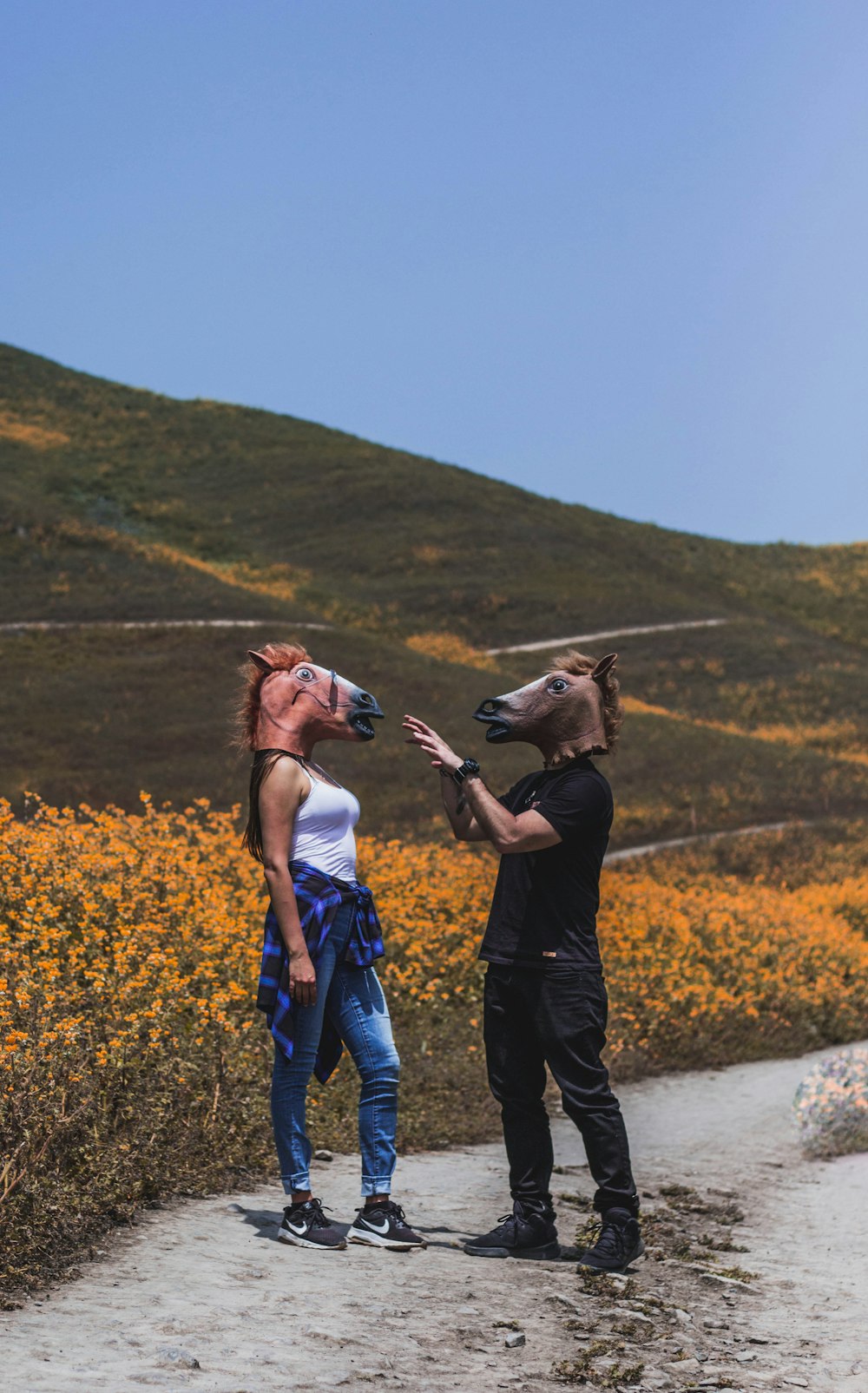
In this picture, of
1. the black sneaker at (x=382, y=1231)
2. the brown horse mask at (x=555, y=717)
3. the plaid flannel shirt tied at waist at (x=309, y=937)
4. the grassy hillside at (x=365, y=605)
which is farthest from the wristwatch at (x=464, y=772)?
the grassy hillside at (x=365, y=605)

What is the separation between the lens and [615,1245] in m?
4.77

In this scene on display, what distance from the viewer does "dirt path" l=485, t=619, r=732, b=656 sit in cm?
4319

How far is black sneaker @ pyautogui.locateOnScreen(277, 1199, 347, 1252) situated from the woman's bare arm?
778 mm

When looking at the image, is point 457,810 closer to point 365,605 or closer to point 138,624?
point 138,624

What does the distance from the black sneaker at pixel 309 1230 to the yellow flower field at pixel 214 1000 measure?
0.63 meters

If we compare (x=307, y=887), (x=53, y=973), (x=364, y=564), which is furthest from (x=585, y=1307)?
(x=364, y=564)

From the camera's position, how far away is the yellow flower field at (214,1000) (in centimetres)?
489

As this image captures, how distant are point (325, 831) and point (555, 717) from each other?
3.27ft

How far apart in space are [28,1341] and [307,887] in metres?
1.78

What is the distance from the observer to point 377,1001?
16.1 ft

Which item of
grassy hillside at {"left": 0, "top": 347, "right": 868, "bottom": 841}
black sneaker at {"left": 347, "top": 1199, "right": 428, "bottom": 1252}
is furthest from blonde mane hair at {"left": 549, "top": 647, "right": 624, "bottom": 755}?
grassy hillside at {"left": 0, "top": 347, "right": 868, "bottom": 841}

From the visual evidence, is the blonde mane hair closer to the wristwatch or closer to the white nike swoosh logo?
the wristwatch

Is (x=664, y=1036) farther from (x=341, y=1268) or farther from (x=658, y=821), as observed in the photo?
(x=658, y=821)

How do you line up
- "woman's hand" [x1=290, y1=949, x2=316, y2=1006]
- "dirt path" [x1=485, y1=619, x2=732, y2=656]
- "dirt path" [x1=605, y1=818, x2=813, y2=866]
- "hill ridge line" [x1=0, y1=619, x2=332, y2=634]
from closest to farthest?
"woman's hand" [x1=290, y1=949, x2=316, y2=1006] < "dirt path" [x1=605, y1=818, x2=813, y2=866] < "hill ridge line" [x1=0, y1=619, x2=332, y2=634] < "dirt path" [x1=485, y1=619, x2=732, y2=656]
